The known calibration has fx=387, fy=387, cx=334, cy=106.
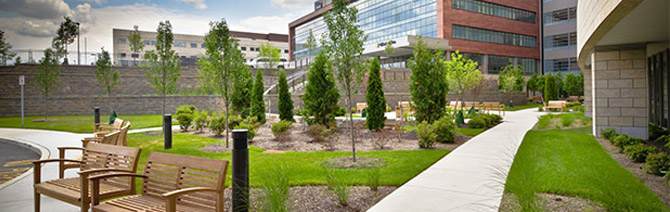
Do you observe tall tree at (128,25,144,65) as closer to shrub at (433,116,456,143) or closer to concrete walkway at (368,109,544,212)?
shrub at (433,116,456,143)

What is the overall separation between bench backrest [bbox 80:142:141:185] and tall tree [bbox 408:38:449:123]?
1214 centimetres

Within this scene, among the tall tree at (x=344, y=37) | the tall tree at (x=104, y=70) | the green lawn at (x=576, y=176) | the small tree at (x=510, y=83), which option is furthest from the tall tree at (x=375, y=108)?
the small tree at (x=510, y=83)

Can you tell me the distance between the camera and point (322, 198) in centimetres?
585

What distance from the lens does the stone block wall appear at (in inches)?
483

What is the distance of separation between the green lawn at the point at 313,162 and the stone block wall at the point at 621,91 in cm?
628

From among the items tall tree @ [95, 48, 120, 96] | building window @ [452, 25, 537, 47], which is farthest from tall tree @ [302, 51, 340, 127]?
building window @ [452, 25, 537, 47]

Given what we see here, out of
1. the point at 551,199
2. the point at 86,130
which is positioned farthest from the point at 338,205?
the point at 86,130

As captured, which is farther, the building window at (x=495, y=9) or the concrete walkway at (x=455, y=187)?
the building window at (x=495, y=9)

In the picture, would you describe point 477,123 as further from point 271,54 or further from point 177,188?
point 271,54

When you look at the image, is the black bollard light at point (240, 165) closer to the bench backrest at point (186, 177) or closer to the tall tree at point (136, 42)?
the bench backrest at point (186, 177)

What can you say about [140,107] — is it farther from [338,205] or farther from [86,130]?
[338,205]

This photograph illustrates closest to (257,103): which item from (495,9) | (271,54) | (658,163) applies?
(658,163)

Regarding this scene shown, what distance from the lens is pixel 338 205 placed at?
→ 5504mm

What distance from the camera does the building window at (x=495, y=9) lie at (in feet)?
170
